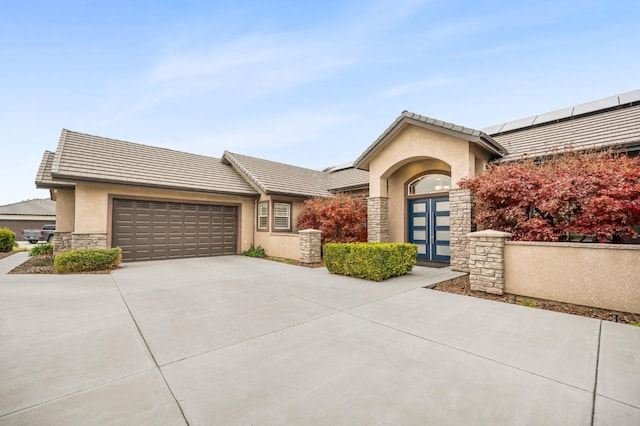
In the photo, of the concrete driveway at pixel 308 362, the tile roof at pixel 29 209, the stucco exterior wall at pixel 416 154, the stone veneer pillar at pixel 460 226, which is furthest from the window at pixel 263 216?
the tile roof at pixel 29 209

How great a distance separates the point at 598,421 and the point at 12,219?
46130 mm

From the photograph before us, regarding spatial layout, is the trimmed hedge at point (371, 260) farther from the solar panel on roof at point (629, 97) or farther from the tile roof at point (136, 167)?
the solar panel on roof at point (629, 97)

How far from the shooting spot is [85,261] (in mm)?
8891

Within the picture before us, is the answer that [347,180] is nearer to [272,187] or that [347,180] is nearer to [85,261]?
[272,187]

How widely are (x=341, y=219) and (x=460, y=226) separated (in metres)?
4.93

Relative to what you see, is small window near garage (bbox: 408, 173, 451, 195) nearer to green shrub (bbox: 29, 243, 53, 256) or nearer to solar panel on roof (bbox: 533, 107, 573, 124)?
solar panel on roof (bbox: 533, 107, 573, 124)

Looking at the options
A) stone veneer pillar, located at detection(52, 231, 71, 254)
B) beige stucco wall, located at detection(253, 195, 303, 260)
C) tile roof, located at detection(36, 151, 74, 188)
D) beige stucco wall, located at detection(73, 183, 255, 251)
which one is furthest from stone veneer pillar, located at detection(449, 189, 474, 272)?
stone veneer pillar, located at detection(52, 231, 71, 254)

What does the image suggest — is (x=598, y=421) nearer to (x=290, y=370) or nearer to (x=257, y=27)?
(x=290, y=370)

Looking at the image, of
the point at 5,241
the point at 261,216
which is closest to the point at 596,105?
the point at 261,216

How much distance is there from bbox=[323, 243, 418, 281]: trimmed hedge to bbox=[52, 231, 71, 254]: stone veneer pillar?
11.8 m

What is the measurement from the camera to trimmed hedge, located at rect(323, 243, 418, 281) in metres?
7.65

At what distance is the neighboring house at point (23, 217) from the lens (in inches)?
1178

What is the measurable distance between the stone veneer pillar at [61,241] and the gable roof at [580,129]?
18.3m

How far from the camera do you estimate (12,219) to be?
98.2 feet
